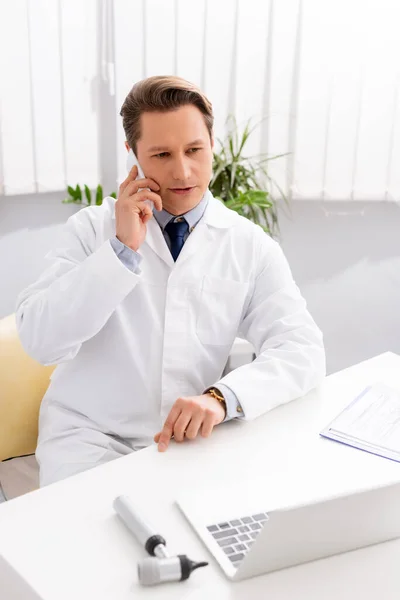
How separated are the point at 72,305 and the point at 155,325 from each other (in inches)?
8.4

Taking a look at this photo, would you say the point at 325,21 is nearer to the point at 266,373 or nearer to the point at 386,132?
the point at 386,132

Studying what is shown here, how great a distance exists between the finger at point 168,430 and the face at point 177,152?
0.53 metres

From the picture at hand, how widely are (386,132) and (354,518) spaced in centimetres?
215

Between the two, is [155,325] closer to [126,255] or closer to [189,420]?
[126,255]

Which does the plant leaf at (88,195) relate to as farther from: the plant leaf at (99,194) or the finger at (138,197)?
the finger at (138,197)

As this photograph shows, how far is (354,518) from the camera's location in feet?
2.74

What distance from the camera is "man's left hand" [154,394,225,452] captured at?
115 cm

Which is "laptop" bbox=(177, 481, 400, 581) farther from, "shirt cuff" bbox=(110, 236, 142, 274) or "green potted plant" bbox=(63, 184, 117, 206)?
"green potted plant" bbox=(63, 184, 117, 206)

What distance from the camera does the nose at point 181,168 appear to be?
1.46 meters

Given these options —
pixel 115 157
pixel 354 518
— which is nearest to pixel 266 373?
pixel 354 518

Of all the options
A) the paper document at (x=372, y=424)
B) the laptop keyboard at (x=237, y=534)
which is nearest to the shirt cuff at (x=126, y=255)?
the paper document at (x=372, y=424)

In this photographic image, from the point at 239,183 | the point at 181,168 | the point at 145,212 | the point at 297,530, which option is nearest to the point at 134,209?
the point at 145,212

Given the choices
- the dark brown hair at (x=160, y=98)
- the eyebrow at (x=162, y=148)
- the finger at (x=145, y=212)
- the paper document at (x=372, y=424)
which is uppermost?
the dark brown hair at (x=160, y=98)

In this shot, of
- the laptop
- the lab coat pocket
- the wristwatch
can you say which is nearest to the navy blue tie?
the lab coat pocket
